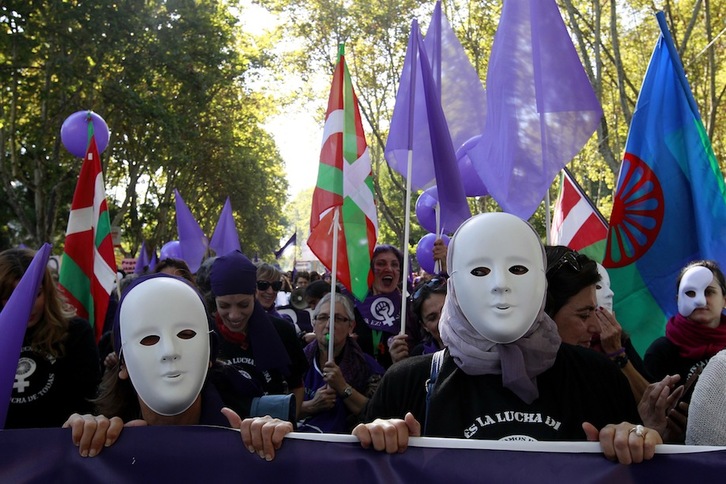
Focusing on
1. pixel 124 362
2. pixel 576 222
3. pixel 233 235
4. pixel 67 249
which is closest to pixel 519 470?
pixel 124 362

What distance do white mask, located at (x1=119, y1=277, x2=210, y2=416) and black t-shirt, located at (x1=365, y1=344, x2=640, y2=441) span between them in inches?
26.3

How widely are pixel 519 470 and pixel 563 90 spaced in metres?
3.15

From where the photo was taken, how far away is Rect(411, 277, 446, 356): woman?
14.7 feet

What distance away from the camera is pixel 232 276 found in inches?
175

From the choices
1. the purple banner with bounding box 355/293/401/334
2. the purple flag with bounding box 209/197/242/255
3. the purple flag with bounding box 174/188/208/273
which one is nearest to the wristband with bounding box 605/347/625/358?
the purple banner with bounding box 355/293/401/334

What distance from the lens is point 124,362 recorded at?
2932mm

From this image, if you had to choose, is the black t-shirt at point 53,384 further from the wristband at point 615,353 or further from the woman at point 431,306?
the wristband at point 615,353

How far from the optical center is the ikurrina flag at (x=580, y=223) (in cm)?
690

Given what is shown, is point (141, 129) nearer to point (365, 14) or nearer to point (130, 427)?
point (365, 14)

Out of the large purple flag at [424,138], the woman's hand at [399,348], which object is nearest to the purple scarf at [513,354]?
the woman's hand at [399,348]

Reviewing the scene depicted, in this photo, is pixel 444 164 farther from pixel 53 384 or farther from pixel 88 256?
pixel 53 384

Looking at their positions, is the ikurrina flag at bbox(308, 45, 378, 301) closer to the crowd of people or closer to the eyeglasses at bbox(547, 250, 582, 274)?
the crowd of people

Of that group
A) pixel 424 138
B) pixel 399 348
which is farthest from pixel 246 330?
pixel 424 138

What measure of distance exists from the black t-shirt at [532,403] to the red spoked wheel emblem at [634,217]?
87.4 inches
